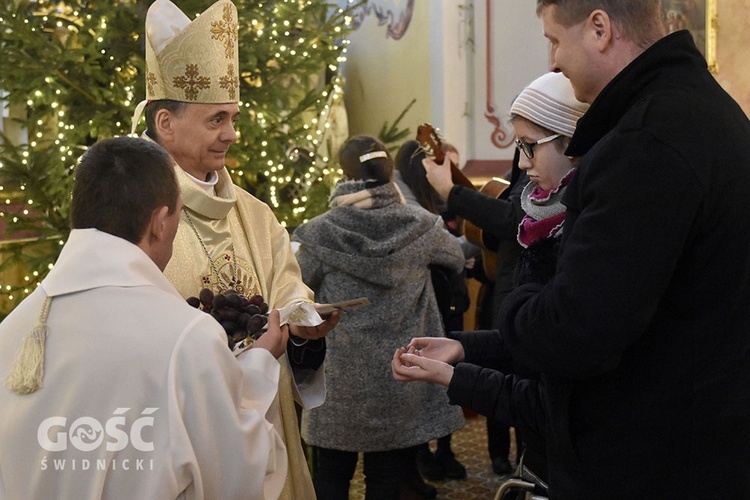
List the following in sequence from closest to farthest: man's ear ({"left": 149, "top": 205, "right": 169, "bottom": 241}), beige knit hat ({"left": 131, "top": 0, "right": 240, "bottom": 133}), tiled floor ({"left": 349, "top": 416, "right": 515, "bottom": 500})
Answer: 1. man's ear ({"left": 149, "top": 205, "right": 169, "bottom": 241})
2. beige knit hat ({"left": 131, "top": 0, "right": 240, "bottom": 133})
3. tiled floor ({"left": 349, "top": 416, "right": 515, "bottom": 500})

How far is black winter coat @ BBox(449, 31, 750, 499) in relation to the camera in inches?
63.6

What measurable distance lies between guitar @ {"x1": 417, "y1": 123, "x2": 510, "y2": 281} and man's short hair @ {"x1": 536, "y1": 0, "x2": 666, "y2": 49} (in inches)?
112

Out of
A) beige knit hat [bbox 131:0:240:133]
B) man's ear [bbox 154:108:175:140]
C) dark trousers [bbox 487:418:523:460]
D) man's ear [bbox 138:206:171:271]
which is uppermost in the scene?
beige knit hat [bbox 131:0:240:133]

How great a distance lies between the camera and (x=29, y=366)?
1696mm

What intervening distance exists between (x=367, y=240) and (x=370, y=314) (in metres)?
0.37

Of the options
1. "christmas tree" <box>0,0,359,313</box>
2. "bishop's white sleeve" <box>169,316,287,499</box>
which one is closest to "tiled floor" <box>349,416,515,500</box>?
"christmas tree" <box>0,0,359,313</box>

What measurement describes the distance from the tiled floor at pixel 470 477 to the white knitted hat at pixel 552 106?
129 inches

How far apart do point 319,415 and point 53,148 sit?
2.27 metres

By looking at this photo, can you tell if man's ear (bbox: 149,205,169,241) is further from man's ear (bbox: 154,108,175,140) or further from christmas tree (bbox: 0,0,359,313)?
christmas tree (bbox: 0,0,359,313)

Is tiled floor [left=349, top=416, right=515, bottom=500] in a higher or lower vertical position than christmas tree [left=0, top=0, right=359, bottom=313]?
lower

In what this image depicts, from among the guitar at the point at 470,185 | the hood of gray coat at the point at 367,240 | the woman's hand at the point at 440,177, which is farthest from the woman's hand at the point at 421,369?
the guitar at the point at 470,185

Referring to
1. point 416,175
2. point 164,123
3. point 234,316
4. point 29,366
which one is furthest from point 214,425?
point 416,175

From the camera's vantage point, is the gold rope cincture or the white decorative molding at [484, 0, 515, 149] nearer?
the gold rope cincture

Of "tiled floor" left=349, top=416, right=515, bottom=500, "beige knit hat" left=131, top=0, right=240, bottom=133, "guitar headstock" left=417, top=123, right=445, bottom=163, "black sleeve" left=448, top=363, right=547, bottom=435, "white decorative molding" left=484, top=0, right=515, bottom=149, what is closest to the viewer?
"black sleeve" left=448, top=363, right=547, bottom=435
